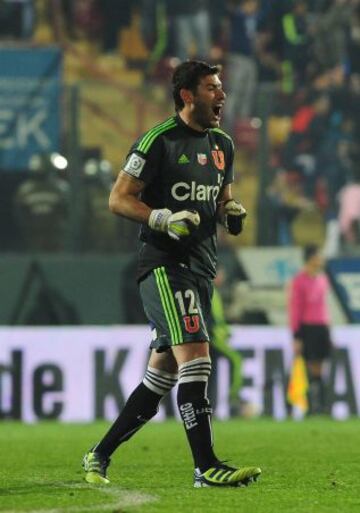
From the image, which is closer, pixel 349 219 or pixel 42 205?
pixel 42 205

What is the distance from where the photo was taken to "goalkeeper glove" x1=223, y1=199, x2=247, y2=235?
7.52m

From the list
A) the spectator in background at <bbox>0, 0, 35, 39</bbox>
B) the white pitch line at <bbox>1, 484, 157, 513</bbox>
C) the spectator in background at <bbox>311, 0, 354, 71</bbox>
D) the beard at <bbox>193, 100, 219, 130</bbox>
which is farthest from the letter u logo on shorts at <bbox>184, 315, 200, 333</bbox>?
the spectator in background at <bbox>311, 0, 354, 71</bbox>

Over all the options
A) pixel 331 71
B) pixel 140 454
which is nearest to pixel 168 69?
pixel 331 71

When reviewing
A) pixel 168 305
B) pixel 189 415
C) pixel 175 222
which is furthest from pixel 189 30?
pixel 189 415

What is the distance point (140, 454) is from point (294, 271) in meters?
8.44

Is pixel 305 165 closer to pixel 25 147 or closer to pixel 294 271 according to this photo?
pixel 294 271

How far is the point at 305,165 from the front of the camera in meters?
19.2

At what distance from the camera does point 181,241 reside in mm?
7270

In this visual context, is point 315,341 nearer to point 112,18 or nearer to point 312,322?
point 312,322

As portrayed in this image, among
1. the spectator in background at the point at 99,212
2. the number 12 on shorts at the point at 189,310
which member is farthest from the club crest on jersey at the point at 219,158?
the spectator in background at the point at 99,212

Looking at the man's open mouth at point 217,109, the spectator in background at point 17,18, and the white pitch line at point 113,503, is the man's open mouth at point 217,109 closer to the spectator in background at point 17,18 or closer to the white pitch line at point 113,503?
Answer: the white pitch line at point 113,503

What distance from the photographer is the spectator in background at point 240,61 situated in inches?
755

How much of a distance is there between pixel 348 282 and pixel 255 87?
287cm

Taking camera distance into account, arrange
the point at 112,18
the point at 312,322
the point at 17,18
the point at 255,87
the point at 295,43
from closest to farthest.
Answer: the point at 312,322
the point at 255,87
the point at 17,18
the point at 295,43
the point at 112,18
